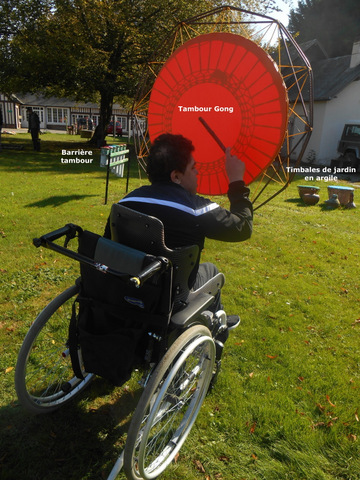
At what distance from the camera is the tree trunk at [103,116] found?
21.4 m

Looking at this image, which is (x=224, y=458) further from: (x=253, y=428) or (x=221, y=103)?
(x=221, y=103)

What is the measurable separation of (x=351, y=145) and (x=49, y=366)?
61.6ft

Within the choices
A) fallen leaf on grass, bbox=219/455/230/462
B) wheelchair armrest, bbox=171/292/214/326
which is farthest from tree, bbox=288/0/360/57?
fallen leaf on grass, bbox=219/455/230/462

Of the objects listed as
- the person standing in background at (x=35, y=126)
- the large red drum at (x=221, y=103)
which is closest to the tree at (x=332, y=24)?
the person standing in background at (x=35, y=126)

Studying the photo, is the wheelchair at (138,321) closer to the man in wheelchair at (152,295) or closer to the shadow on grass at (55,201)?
the man in wheelchair at (152,295)

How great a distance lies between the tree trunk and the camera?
21.4 metres

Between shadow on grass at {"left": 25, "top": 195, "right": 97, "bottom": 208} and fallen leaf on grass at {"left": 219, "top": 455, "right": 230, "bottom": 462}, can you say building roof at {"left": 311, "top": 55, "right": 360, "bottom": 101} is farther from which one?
fallen leaf on grass at {"left": 219, "top": 455, "right": 230, "bottom": 462}

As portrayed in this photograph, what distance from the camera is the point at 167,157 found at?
6.86ft

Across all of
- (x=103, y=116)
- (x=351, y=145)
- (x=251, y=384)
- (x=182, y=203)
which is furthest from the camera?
(x=103, y=116)

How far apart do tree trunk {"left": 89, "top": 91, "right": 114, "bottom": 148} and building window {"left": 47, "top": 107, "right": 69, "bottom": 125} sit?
29841 millimetres

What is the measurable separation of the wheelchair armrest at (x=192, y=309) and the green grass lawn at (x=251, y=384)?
94cm

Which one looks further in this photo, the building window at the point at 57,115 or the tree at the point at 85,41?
the building window at the point at 57,115

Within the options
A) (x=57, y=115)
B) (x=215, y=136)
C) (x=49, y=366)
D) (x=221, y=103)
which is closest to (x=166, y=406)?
(x=49, y=366)

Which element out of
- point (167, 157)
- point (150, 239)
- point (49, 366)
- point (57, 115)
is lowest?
point (49, 366)
